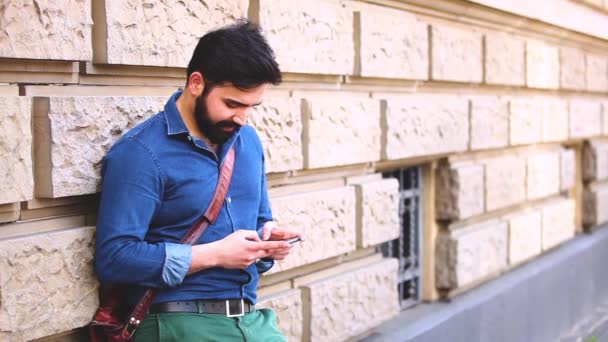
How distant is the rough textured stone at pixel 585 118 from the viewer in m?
8.16

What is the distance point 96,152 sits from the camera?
9.92 ft

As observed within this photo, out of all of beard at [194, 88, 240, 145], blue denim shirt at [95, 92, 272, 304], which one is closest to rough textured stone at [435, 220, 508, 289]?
blue denim shirt at [95, 92, 272, 304]

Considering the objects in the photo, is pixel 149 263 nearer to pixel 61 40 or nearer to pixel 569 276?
pixel 61 40

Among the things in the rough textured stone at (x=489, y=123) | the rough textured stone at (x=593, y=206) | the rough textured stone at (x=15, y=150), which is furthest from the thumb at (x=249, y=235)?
the rough textured stone at (x=593, y=206)

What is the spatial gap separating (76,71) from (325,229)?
1.72 meters

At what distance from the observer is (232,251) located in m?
2.84

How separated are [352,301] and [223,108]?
2056 millimetres

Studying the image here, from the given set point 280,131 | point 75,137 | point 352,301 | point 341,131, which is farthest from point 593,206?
point 75,137

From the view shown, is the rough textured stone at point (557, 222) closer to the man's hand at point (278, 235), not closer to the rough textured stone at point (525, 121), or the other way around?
the rough textured stone at point (525, 121)

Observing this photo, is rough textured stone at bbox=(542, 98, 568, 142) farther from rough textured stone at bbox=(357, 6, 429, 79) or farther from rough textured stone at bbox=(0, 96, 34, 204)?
rough textured stone at bbox=(0, 96, 34, 204)

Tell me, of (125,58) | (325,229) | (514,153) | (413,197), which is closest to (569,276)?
(514,153)

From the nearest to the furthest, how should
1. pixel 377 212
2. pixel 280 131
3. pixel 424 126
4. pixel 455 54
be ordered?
1. pixel 280 131
2. pixel 377 212
3. pixel 424 126
4. pixel 455 54

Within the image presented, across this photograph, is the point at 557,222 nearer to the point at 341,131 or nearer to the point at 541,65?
the point at 541,65

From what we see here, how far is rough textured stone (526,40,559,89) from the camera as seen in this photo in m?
7.08
